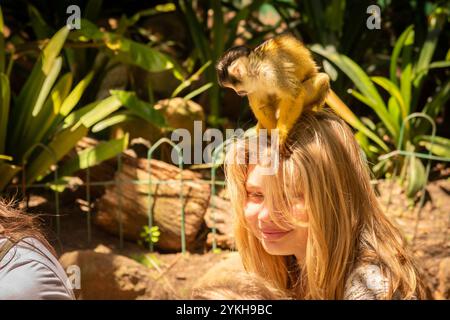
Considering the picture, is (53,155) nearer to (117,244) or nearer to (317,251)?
(117,244)

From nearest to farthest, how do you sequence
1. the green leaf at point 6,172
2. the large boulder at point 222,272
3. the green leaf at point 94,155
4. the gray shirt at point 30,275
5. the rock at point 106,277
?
the large boulder at point 222,272 < the gray shirt at point 30,275 < the rock at point 106,277 < the green leaf at point 6,172 < the green leaf at point 94,155

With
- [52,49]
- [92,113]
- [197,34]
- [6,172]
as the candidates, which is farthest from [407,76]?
[6,172]

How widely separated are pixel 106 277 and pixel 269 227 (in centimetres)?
180

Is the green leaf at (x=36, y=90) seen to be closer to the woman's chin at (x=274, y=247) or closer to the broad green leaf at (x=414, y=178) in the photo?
the broad green leaf at (x=414, y=178)

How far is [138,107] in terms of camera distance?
337 centimetres

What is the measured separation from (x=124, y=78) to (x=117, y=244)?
1512 mm

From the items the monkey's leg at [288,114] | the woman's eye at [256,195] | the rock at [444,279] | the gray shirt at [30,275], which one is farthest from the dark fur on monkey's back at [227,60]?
the rock at [444,279]

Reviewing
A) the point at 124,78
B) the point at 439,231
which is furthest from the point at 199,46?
the point at 439,231

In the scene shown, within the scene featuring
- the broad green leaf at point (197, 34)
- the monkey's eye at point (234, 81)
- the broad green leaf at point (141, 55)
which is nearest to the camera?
the monkey's eye at point (234, 81)

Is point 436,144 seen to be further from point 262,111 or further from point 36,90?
point 262,111

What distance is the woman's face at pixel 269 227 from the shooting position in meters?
1.19

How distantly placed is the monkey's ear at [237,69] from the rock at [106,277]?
67.3 inches

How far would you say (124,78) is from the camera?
464 cm

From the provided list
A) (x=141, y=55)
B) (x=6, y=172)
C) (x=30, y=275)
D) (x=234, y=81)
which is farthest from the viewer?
(x=141, y=55)
